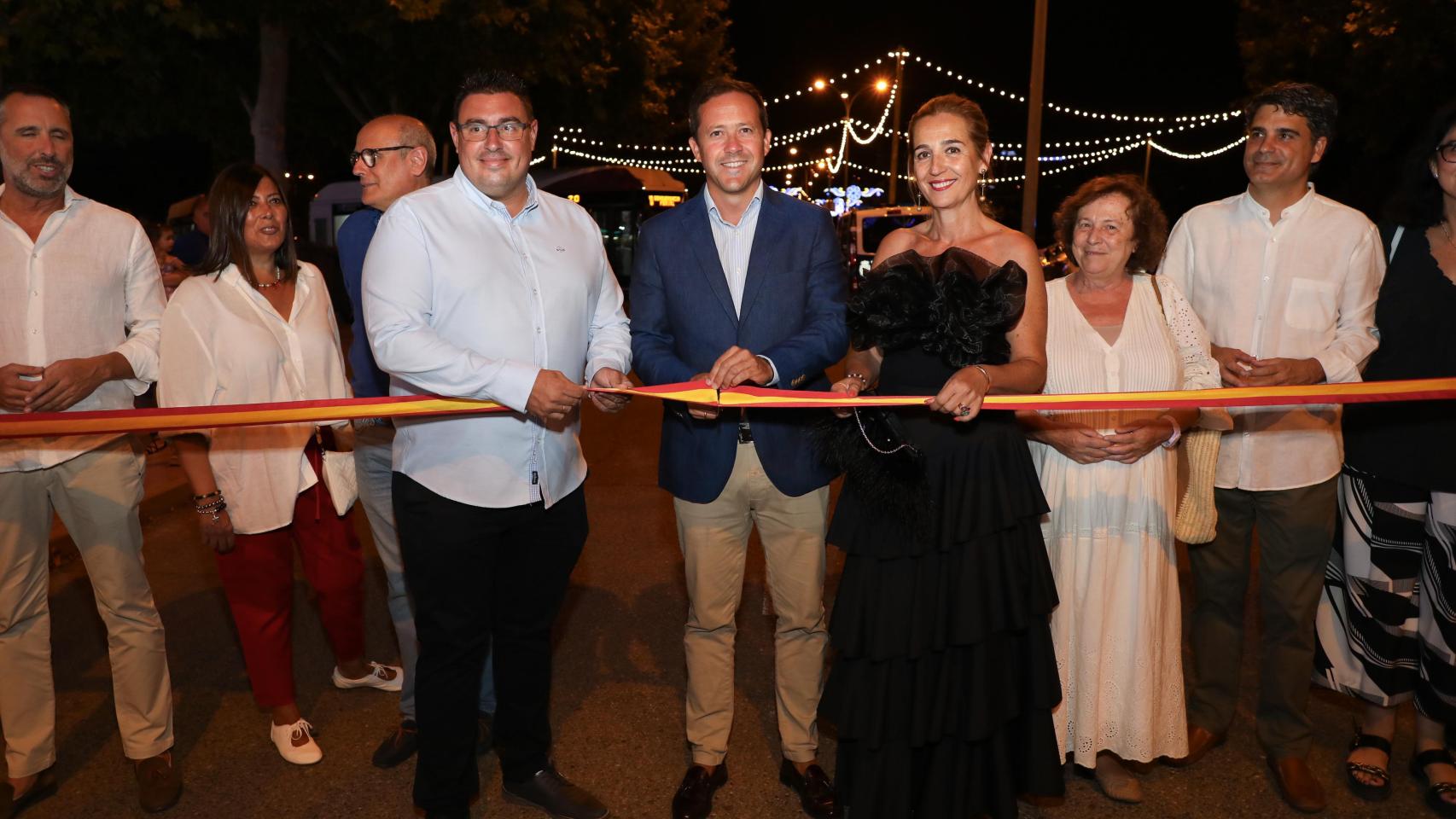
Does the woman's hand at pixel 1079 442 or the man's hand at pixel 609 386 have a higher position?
the man's hand at pixel 609 386

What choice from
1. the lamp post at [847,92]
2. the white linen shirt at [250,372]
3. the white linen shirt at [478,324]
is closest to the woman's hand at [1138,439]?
the white linen shirt at [478,324]

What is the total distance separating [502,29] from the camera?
17766 millimetres

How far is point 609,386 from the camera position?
3.44 m

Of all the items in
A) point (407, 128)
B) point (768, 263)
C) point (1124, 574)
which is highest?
point (407, 128)

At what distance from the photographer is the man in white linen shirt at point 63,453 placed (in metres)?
3.52

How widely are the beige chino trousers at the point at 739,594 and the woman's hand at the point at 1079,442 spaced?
2.80 feet

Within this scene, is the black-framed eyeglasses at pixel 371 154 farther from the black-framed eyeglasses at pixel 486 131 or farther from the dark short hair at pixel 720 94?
the dark short hair at pixel 720 94

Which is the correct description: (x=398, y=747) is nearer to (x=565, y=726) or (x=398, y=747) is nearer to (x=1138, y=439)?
(x=565, y=726)

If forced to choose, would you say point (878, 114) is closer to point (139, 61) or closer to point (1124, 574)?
point (139, 61)

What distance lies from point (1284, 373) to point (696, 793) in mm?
2599

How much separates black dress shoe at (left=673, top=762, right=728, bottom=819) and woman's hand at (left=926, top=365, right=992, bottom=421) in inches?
64.4

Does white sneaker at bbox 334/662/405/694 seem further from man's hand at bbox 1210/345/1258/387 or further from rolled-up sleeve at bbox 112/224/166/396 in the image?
man's hand at bbox 1210/345/1258/387

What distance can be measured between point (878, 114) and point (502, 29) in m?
24.8

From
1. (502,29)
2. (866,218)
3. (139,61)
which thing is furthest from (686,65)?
(139,61)
